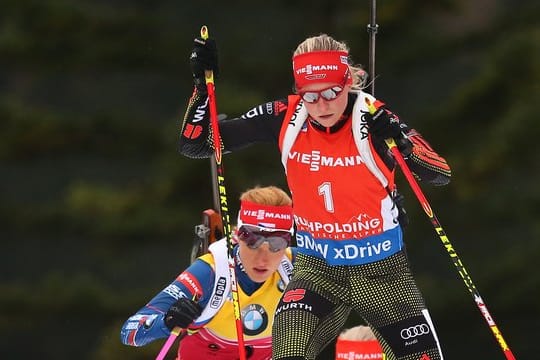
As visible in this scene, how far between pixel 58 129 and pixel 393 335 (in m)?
9.96

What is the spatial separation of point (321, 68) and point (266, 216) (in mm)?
1020

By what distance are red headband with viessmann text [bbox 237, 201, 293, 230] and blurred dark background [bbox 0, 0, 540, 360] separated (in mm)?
5739

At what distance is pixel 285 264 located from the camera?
618 cm

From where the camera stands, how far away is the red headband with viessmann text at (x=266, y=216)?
19.1ft

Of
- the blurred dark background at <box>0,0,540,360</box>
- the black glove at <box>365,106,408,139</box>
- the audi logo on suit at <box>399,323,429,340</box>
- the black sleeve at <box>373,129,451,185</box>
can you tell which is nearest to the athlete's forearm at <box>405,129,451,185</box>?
the black sleeve at <box>373,129,451,185</box>

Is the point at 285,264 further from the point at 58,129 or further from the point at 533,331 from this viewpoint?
the point at 58,129

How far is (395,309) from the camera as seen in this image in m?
5.08

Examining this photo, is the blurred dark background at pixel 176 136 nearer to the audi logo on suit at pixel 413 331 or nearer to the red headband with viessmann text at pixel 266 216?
the red headband with viessmann text at pixel 266 216

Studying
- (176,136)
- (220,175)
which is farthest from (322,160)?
(176,136)

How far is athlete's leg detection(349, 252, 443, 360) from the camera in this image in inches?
198

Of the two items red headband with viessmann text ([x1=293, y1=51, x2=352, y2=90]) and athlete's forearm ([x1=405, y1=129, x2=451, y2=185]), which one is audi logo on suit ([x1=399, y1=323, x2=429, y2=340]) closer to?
athlete's forearm ([x1=405, y1=129, x2=451, y2=185])

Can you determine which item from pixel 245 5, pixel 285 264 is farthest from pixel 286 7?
pixel 285 264

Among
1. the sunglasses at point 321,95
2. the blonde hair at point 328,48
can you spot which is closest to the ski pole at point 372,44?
the blonde hair at point 328,48

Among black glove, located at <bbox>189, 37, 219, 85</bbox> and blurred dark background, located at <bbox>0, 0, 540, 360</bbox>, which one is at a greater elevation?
blurred dark background, located at <bbox>0, 0, 540, 360</bbox>
